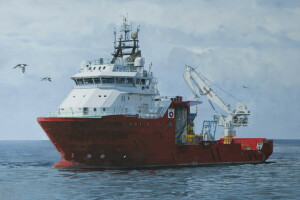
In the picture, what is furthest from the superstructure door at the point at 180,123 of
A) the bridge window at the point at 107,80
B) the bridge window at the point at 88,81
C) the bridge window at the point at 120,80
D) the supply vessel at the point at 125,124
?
the bridge window at the point at 88,81

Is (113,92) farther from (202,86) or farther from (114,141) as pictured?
(202,86)

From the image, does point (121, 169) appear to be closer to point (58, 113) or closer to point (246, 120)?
point (58, 113)

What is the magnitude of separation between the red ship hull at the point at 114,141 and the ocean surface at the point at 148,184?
0.94 meters

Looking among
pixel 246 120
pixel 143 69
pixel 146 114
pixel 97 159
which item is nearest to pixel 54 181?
pixel 97 159

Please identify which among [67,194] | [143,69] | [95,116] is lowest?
[67,194]

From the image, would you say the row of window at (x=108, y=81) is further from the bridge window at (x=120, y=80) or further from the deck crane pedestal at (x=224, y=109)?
the deck crane pedestal at (x=224, y=109)

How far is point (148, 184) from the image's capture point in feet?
105

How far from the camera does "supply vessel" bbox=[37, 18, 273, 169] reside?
36.7m

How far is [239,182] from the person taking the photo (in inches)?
1369

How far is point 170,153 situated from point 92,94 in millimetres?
7712

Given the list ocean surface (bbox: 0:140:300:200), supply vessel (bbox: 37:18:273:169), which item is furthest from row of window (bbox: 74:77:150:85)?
ocean surface (bbox: 0:140:300:200)

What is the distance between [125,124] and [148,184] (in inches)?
253

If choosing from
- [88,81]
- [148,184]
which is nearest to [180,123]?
[88,81]

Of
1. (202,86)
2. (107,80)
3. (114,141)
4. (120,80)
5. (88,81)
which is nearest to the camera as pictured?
(114,141)
